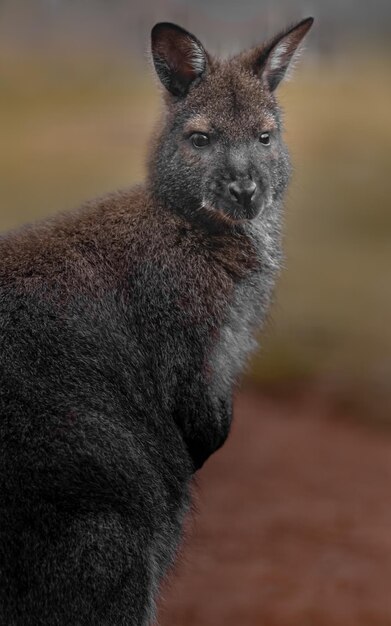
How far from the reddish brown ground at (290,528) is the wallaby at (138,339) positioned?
6.31 feet

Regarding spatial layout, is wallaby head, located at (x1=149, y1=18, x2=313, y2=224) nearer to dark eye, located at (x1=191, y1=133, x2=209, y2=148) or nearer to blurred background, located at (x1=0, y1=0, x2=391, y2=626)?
dark eye, located at (x1=191, y1=133, x2=209, y2=148)

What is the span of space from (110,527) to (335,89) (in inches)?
204

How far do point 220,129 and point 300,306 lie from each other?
5132mm

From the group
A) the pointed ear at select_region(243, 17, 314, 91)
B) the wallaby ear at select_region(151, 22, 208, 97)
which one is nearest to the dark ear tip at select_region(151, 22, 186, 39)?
the wallaby ear at select_region(151, 22, 208, 97)

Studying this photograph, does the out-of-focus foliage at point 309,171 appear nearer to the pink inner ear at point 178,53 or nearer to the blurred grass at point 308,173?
the blurred grass at point 308,173

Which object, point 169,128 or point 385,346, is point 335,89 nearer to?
point 385,346

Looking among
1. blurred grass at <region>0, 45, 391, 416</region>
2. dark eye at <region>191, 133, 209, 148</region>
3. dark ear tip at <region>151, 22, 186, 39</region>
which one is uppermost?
dark ear tip at <region>151, 22, 186, 39</region>

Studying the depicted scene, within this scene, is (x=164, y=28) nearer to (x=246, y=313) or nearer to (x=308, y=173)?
(x=246, y=313)

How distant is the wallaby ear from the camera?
166 inches

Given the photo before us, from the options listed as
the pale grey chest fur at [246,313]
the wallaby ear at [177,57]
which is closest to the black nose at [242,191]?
the pale grey chest fur at [246,313]

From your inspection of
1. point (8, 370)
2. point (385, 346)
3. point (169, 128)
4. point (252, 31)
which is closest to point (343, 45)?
point (252, 31)

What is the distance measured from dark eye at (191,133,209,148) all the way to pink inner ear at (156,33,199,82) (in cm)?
25

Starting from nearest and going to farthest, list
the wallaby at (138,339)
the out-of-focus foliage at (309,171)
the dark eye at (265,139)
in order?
the wallaby at (138,339)
the dark eye at (265,139)
the out-of-focus foliage at (309,171)

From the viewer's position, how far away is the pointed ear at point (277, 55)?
4227mm
